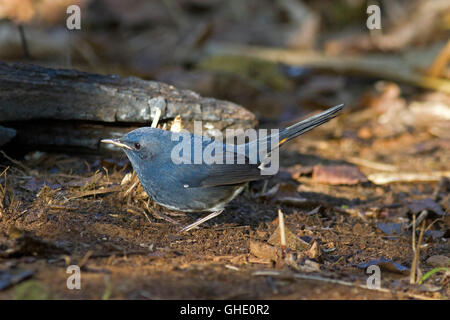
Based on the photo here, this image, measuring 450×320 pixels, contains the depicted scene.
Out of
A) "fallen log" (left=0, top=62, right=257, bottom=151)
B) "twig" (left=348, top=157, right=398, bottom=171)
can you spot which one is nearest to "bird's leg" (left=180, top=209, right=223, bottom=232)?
"fallen log" (left=0, top=62, right=257, bottom=151)

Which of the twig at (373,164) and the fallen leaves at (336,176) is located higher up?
the twig at (373,164)

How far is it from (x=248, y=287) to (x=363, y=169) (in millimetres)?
3480

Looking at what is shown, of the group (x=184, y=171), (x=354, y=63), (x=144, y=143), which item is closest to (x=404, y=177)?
(x=184, y=171)

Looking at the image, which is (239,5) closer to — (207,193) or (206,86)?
(206,86)

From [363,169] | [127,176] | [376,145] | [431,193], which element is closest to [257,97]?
[376,145]

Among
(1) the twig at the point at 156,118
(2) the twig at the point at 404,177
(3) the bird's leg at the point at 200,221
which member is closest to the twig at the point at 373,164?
(2) the twig at the point at 404,177

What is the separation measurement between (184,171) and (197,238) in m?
0.50

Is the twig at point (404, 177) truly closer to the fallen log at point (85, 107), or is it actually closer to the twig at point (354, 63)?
the fallen log at point (85, 107)

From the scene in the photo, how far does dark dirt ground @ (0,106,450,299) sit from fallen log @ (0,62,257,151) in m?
0.24

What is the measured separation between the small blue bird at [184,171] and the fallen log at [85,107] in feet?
1.92

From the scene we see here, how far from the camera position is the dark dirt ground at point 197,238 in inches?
113

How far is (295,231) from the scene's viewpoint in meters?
4.19

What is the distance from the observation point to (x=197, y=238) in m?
3.88

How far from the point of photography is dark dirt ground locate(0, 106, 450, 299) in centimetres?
287
